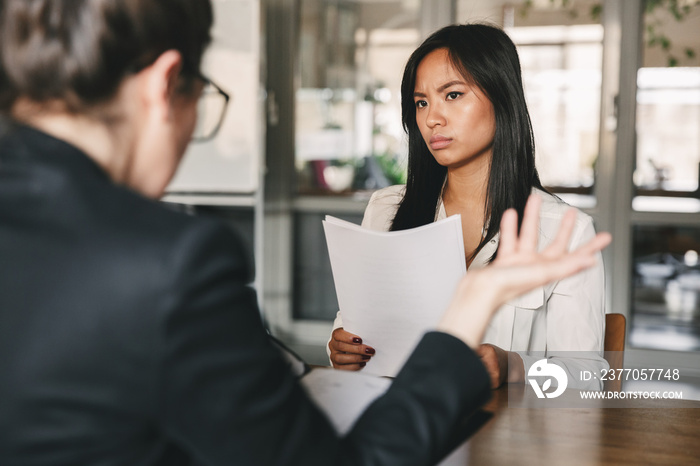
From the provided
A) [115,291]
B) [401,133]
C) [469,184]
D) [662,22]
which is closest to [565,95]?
[662,22]

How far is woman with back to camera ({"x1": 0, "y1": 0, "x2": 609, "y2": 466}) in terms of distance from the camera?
565mm

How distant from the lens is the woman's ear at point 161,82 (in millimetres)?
642

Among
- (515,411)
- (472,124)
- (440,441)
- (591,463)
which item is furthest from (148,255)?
(472,124)

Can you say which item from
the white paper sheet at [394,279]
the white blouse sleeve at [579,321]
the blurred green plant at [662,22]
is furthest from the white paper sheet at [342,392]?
the blurred green plant at [662,22]

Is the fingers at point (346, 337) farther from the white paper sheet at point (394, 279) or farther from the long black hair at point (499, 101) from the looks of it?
the long black hair at point (499, 101)

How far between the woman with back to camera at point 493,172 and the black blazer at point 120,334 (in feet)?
3.25

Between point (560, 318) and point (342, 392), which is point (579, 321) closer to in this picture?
point (560, 318)

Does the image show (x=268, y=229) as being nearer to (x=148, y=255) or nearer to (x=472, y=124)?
(x=472, y=124)

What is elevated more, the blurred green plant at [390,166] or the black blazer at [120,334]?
the blurred green plant at [390,166]

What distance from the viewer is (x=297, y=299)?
15.5 ft

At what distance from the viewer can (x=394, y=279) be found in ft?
4.41

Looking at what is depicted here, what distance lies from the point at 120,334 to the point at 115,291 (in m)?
0.04

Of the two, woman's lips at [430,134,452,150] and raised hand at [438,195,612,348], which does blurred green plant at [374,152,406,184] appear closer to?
woman's lips at [430,134,452,150]

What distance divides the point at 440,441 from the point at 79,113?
0.47 metres
